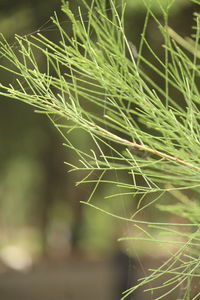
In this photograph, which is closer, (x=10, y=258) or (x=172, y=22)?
(x=172, y=22)

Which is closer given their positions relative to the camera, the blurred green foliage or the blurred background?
the blurred green foliage

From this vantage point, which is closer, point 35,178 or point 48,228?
point 35,178

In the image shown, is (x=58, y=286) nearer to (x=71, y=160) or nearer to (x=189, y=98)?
(x=71, y=160)

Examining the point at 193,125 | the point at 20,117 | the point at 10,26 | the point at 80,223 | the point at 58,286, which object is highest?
the point at 10,26

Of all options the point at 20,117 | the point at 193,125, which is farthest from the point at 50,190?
the point at 193,125

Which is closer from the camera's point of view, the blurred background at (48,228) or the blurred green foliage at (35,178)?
the blurred green foliage at (35,178)

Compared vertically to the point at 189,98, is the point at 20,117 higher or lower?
lower

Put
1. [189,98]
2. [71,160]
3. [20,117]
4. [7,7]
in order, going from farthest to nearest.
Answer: [71,160] < [20,117] < [7,7] < [189,98]

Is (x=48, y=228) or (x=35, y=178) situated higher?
(x=35, y=178)
